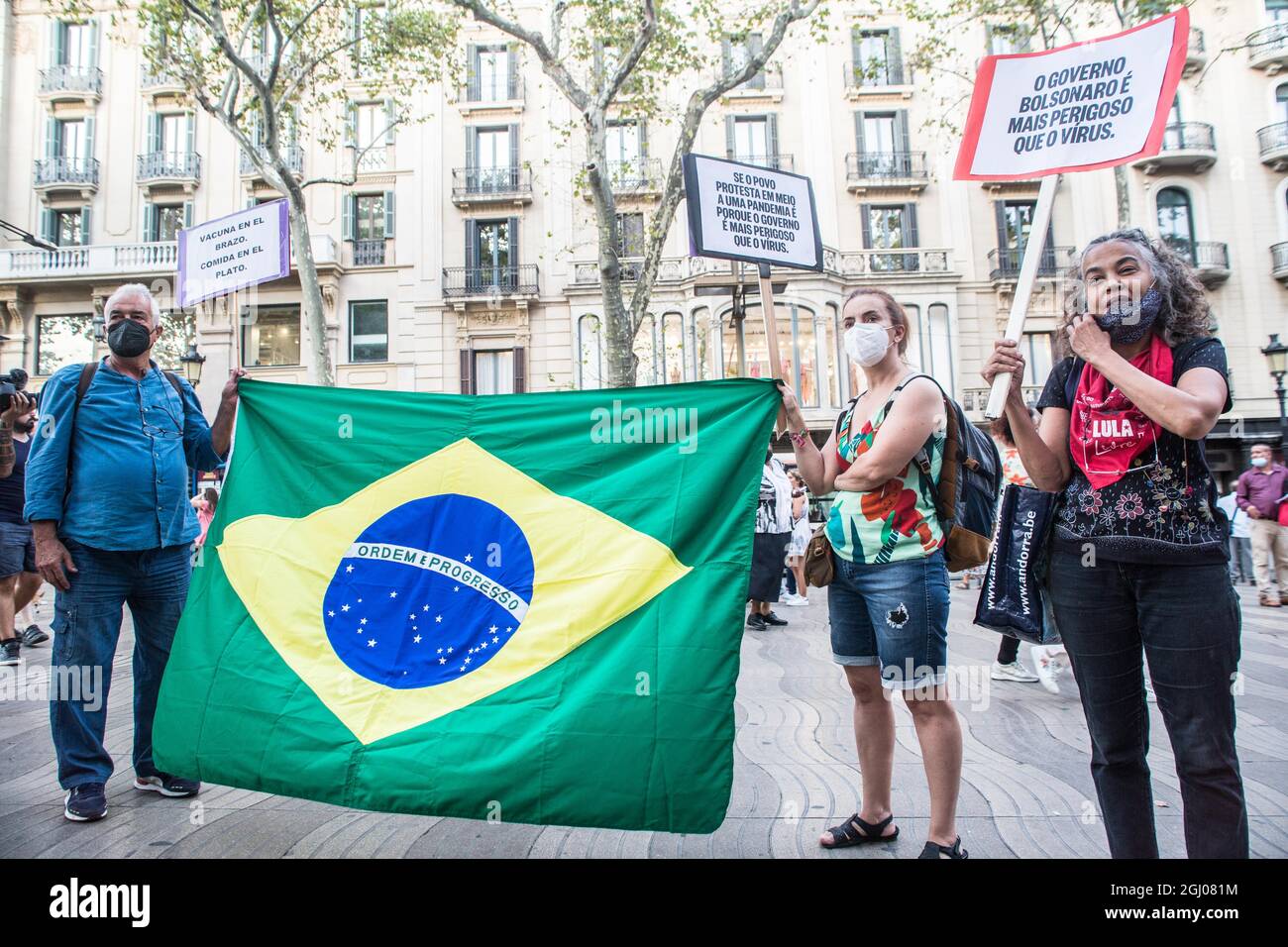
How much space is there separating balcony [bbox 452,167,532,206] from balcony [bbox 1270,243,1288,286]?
2161 cm

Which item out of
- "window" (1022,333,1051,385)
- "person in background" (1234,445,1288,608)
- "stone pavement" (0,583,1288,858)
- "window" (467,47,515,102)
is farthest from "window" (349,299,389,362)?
"person in background" (1234,445,1288,608)

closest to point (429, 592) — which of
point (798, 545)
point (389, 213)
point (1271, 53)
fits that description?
point (798, 545)

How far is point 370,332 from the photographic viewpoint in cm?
2467

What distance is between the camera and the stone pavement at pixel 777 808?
109 inches

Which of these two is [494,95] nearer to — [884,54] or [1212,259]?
[884,54]

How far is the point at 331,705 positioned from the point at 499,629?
62cm

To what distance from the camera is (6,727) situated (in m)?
4.47

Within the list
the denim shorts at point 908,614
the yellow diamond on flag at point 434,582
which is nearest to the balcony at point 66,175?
the yellow diamond on flag at point 434,582

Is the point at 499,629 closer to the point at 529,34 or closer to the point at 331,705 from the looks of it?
the point at 331,705

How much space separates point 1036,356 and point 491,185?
17.2m

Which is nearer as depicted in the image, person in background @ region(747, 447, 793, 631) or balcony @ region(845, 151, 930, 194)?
person in background @ region(747, 447, 793, 631)

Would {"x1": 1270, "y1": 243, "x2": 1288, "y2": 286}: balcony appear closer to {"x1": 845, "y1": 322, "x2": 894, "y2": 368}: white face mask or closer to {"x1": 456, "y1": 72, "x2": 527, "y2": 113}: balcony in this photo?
{"x1": 456, "y1": 72, "x2": 527, "y2": 113}: balcony

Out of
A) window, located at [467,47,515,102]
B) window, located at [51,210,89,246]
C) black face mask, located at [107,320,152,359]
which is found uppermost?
window, located at [467,47,515,102]

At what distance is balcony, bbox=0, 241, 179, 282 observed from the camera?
23906mm
